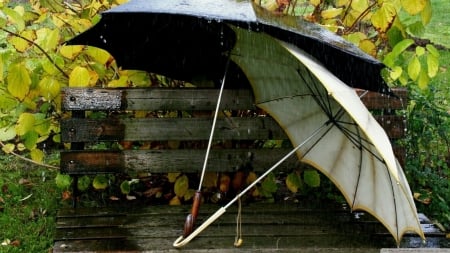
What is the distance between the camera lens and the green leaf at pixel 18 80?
3.64 meters

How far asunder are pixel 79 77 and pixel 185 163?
2.74 ft

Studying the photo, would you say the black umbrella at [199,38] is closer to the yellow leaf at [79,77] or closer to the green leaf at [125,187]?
the yellow leaf at [79,77]

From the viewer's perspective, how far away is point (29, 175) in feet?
17.1

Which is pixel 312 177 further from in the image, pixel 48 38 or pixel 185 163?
pixel 48 38

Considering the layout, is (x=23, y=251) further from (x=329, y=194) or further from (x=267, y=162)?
(x=329, y=194)

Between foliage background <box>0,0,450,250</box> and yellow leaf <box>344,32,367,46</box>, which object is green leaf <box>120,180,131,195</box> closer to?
foliage background <box>0,0,450,250</box>

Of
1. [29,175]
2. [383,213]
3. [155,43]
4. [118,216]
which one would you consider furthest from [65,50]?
[383,213]

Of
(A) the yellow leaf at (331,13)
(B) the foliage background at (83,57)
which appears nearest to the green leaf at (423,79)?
(B) the foliage background at (83,57)

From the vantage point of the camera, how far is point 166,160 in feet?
13.2

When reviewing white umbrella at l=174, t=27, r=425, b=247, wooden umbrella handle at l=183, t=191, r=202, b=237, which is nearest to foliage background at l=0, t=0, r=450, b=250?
white umbrella at l=174, t=27, r=425, b=247

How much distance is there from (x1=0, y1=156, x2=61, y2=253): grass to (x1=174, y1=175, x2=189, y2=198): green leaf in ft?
2.89

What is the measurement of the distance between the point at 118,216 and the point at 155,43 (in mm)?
1024

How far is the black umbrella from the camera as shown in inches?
102

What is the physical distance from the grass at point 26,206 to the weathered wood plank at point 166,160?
640mm
